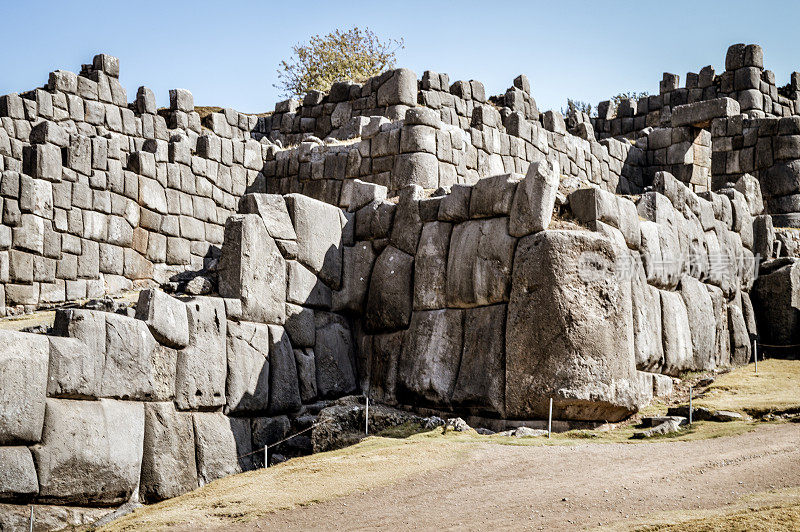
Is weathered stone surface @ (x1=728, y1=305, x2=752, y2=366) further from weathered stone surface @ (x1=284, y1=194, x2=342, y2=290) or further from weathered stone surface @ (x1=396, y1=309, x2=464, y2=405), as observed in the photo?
weathered stone surface @ (x1=284, y1=194, x2=342, y2=290)

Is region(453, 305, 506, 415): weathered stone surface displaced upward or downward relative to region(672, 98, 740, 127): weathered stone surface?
downward

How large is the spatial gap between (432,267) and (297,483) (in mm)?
5161

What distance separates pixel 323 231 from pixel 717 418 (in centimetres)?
705

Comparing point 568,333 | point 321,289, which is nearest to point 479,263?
point 568,333

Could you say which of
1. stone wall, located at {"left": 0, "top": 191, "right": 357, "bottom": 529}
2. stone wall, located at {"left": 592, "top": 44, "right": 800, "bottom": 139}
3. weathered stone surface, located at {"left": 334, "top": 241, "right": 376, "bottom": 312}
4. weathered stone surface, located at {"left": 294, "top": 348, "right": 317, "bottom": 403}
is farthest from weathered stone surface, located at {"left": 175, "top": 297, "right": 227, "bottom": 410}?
stone wall, located at {"left": 592, "top": 44, "right": 800, "bottom": 139}

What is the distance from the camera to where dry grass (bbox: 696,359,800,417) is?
556 inches

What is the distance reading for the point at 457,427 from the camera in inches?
542

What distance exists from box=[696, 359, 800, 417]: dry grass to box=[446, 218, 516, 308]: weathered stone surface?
3.60m

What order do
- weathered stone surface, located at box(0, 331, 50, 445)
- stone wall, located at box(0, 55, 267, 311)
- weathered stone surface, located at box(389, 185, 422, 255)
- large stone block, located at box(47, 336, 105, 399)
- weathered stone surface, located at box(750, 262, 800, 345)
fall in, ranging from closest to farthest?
weathered stone surface, located at box(0, 331, 50, 445), large stone block, located at box(47, 336, 105, 399), weathered stone surface, located at box(389, 185, 422, 255), stone wall, located at box(0, 55, 267, 311), weathered stone surface, located at box(750, 262, 800, 345)

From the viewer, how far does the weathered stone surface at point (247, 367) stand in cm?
1416

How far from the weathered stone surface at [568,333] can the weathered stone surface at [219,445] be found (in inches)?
153

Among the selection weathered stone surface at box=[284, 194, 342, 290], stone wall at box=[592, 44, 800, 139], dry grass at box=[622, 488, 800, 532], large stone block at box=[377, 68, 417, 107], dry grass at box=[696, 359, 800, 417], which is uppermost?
stone wall at box=[592, 44, 800, 139]

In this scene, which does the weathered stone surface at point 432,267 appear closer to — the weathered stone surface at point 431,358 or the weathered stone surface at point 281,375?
the weathered stone surface at point 431,358

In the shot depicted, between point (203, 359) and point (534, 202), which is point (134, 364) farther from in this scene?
point (534, 202)
